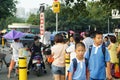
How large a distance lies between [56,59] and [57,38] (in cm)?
50

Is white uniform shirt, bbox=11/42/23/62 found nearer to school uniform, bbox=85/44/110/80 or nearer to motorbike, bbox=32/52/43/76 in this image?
motorbike, bbox=32/52/43/76

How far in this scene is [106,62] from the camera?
7.57 m

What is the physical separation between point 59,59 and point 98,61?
217cm

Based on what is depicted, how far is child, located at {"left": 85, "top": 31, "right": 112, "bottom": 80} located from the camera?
7488 mm

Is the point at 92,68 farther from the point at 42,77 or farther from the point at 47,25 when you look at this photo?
the point at 47,25

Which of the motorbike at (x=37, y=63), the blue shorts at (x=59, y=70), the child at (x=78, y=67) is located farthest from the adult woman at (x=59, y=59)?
the motorbike at (x=37, y=63)

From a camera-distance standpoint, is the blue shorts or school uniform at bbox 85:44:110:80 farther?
the blue shorts

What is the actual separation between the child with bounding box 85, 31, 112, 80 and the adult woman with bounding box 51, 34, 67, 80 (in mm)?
1960

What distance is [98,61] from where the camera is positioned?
754cm

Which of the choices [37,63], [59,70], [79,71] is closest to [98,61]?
[79,71]

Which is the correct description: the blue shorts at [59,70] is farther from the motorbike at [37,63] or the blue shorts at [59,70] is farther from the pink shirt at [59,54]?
the motorbike at [37,63]

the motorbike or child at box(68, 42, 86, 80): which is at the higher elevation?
child at box(68, 42, 86, 80)

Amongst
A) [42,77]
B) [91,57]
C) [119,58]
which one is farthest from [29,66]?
[91,57]

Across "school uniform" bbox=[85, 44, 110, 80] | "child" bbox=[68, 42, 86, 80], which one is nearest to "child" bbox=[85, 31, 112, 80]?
"school uniform" bbox=[85, 44, 110, 80]
